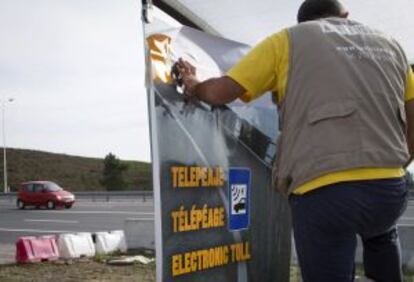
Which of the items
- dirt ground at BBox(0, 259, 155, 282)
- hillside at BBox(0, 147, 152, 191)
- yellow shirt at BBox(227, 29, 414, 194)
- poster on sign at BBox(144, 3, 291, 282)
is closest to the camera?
yellow shirt at BBox(227, 29, 414, 194)

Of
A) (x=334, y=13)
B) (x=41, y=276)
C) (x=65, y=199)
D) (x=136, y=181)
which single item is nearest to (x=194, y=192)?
(x=334, y=13)

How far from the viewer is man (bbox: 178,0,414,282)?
7.97ft

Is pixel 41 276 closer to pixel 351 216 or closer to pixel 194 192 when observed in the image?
pixel 194 192

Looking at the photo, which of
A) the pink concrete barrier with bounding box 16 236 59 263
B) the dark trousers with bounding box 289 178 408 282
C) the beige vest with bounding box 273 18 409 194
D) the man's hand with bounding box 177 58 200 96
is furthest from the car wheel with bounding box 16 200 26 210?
the dark trousers with bounding box 289 178 408 282

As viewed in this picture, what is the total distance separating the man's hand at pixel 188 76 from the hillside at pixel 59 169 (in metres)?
53.3

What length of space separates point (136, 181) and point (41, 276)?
1772 inches

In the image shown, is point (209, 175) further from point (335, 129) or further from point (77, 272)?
point (77, 272)

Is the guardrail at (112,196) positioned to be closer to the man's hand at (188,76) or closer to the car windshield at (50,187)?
the car windshield at (50,187)

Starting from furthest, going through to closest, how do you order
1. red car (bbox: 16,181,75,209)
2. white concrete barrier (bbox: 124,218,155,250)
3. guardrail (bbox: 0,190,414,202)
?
guardrail (bbox: 0,190,414,202) < red car (bbox: 16,181,75,209) < white concrete barrier (bbox: 124,218,155,250)

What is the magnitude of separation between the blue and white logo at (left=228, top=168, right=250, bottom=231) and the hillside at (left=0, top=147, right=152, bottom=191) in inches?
2082

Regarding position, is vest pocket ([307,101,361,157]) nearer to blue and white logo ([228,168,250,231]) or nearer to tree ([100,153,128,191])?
blue and white logo ([228,168,250,231])

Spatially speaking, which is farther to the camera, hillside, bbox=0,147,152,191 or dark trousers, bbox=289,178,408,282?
hillside, bbox=0,147,152,191

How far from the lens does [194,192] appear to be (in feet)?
10.3

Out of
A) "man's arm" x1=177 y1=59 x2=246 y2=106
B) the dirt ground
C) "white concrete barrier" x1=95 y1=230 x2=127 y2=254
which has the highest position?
"man's arm" x1=177 y1=59 x2=246 y2=106
